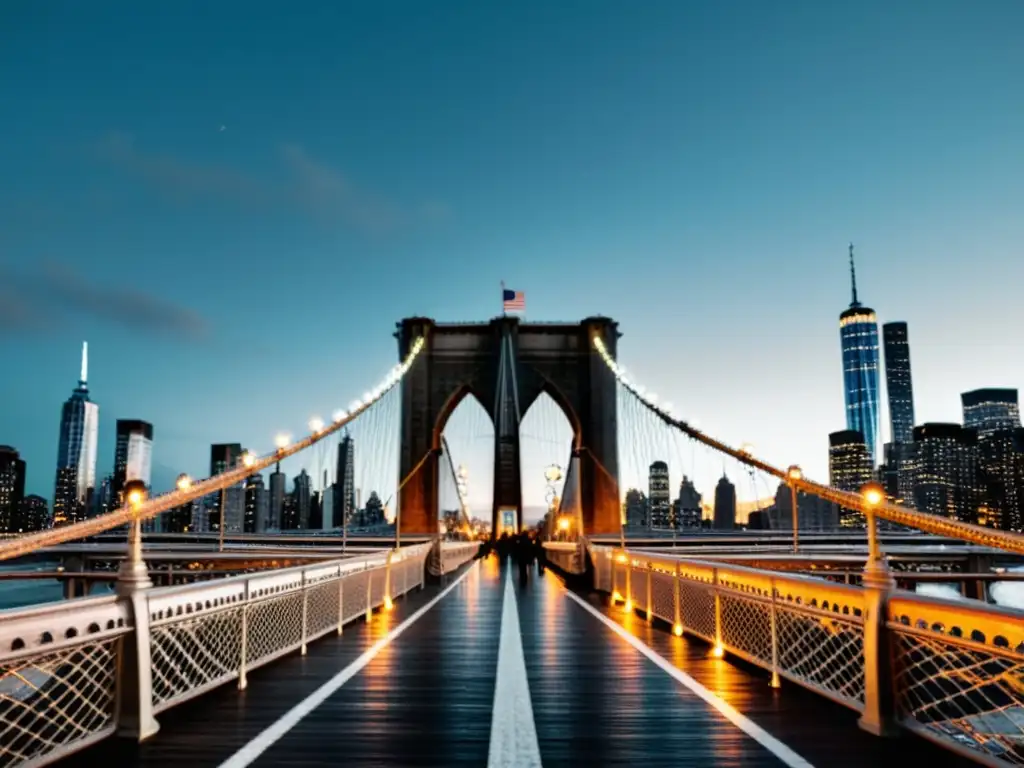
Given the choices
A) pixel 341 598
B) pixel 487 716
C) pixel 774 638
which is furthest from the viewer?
pixel 341 598

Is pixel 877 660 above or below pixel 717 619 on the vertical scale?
above

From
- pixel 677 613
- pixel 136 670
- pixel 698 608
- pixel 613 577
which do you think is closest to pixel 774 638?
pixel 698 608

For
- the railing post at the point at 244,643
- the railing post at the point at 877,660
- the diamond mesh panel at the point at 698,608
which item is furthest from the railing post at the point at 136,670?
the diamond mesh panel at the point at 698,608

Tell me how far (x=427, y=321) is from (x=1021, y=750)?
6285 centimetres

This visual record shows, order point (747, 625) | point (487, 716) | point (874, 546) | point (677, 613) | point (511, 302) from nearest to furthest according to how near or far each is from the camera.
Answer: point (874, 546) → point (487, 716) → point (747, 625) → point (677, 613) → point (511, 302)

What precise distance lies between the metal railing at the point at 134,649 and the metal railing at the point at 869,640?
Answer: 5.10 m

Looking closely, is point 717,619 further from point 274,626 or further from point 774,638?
point 274,626

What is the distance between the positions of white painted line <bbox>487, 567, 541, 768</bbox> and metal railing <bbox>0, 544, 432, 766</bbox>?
2440mm

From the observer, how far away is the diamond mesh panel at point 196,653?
252 inches

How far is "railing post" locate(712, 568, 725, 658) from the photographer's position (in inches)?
383

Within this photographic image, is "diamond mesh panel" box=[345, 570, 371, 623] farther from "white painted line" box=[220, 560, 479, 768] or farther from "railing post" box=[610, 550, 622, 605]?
"railing post" box=[610, 550, 622, 605]

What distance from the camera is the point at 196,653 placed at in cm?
757

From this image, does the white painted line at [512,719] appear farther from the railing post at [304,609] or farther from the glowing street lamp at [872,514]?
the glowing street lamp at [872,514]

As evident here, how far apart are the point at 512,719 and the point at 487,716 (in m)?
0.22
